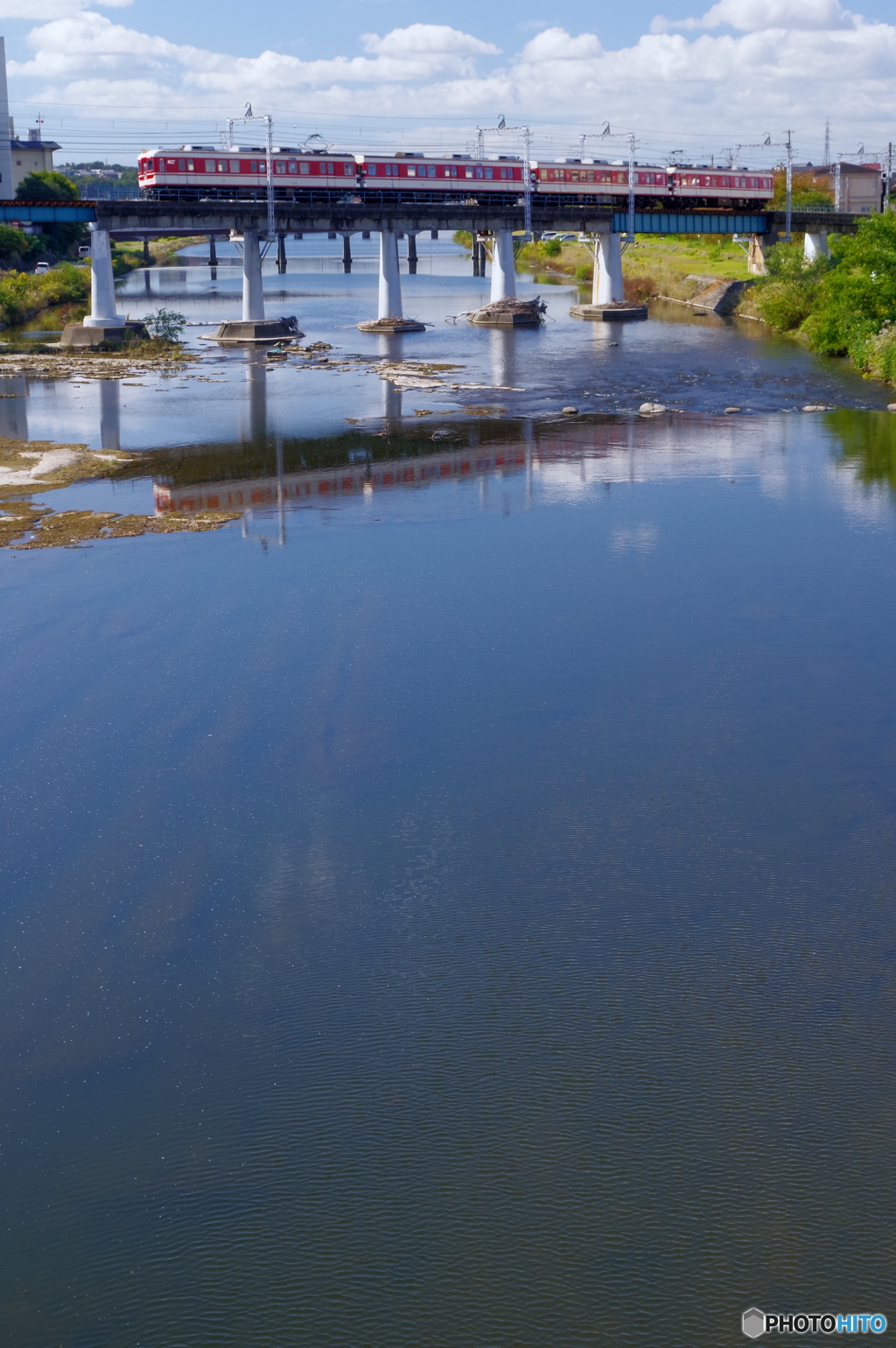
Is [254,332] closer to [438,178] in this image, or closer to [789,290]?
[438,178]

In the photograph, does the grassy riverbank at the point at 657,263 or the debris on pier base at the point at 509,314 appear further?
the grassy riverbank at the point at 657,263

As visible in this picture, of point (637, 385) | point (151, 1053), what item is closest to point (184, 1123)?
point (151, 1053)

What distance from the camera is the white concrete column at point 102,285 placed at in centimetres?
6175

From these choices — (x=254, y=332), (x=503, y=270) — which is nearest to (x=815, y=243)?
(x=503, y=270)

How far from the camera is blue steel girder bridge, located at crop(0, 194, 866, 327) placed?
6303cm

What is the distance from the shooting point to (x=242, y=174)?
65312 mm

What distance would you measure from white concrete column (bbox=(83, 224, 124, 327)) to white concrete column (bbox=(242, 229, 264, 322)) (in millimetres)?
6663

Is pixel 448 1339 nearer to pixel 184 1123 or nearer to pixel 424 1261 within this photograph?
pixel 424 1261

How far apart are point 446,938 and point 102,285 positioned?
2232 inches

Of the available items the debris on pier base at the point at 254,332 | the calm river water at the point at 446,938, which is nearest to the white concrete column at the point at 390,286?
the debris on pier base at the point at 254,332

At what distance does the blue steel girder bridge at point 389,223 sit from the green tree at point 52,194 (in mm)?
28121

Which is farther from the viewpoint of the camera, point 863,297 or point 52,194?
point 52,194

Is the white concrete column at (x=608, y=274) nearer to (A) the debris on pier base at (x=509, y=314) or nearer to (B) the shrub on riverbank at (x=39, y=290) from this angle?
(A) the debris on pier base at (x=509, y=314)

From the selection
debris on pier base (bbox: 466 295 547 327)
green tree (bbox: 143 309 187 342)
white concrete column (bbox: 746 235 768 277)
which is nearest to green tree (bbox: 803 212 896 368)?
debris on pier base (bbox: 466 295 547 327)
